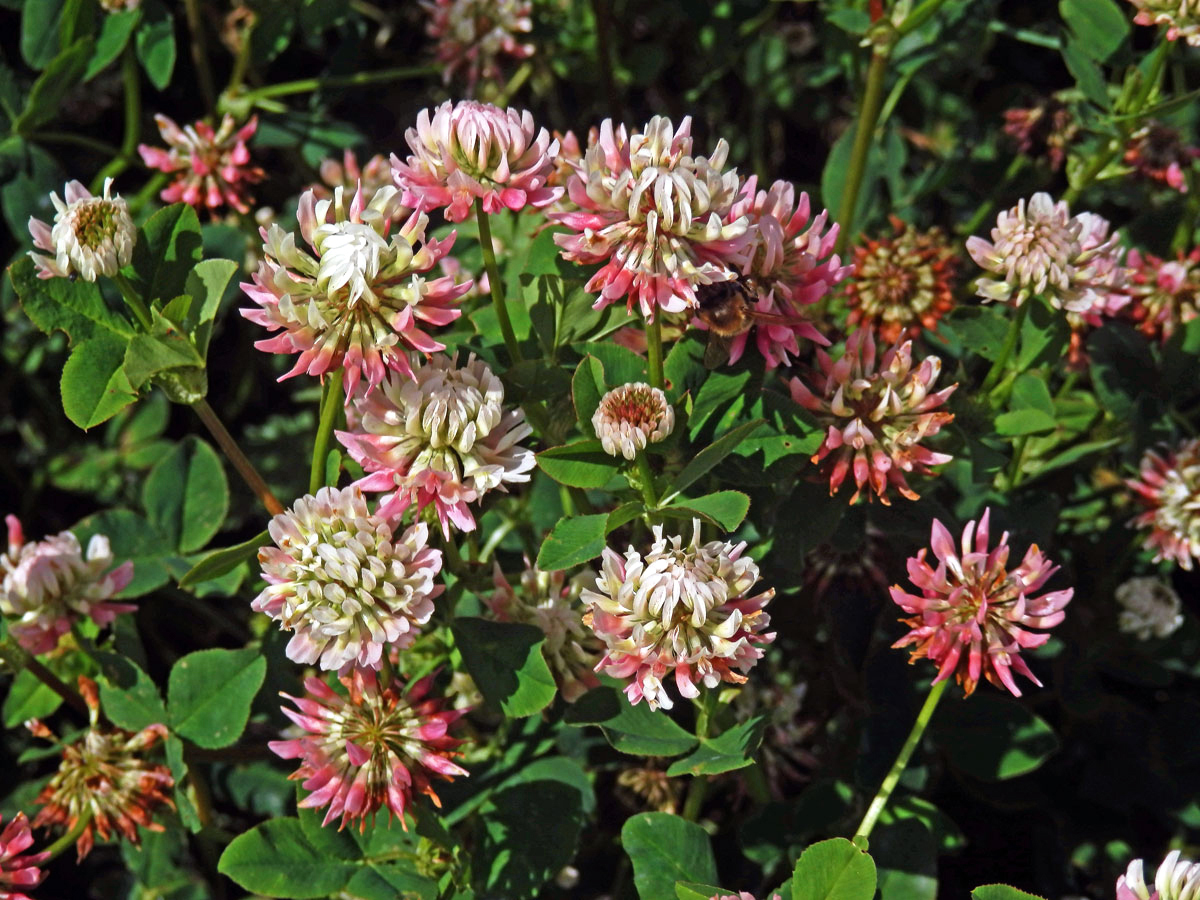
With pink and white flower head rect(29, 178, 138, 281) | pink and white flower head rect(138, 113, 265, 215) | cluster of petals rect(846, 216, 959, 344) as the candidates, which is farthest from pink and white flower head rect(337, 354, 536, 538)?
pink and white flower head rect(138, 113, 265, 215)

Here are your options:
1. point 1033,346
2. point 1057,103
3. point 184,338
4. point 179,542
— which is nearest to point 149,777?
point 179,542

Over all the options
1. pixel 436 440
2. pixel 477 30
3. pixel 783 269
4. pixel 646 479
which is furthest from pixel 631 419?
pixel 477 30

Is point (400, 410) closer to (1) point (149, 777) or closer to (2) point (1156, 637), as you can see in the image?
(1) point (149, 777)

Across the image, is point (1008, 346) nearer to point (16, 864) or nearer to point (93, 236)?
point (93, 236)

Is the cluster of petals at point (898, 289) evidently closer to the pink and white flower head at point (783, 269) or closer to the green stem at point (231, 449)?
the pink and white flower head at point (783, 269)

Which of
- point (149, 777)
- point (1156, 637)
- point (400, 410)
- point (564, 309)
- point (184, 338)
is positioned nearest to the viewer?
point (400, 410)

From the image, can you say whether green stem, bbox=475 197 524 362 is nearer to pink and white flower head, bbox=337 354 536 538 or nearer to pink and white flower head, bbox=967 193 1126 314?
pink and white flower head, bbox=337 354 536 538
